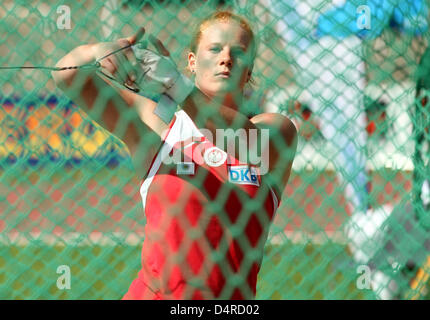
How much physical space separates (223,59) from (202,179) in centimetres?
24

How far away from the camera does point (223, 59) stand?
1295mm

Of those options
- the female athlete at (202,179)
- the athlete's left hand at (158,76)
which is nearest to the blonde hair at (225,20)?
the female athlete at (202,179)

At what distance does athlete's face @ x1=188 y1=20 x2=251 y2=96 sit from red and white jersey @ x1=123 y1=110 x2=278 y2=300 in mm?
87

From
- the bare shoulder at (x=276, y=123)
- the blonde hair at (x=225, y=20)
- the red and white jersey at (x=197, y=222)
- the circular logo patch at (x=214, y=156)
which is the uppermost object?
the blonde hair at (x=225, y=20)

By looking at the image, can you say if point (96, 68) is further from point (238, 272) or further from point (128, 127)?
point (238, 272)

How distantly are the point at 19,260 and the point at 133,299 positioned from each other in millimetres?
1228

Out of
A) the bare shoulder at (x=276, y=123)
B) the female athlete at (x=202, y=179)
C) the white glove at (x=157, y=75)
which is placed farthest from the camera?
the bare shoulder at (x=276, y=123)

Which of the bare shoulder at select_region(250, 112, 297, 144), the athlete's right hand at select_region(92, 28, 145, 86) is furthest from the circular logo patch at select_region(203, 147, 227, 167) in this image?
the athlete's right hand at select_region(92, 28, 145, 86)

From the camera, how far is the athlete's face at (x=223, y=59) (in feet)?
4.25

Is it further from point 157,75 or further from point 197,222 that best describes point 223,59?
point 197,222

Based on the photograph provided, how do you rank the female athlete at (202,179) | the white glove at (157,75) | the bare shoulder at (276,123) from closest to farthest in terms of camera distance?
the white glove at (157,75) → the female athlete at (202,179) → the bare shoulder at (276,123)

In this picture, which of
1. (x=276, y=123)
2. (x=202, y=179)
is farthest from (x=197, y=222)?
(x=276, y=123)

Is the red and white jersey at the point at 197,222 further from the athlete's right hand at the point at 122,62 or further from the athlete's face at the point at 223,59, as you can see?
the athlete's right hand at the point at 122,62

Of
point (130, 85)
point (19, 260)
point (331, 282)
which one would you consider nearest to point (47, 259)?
point (19, 260)
